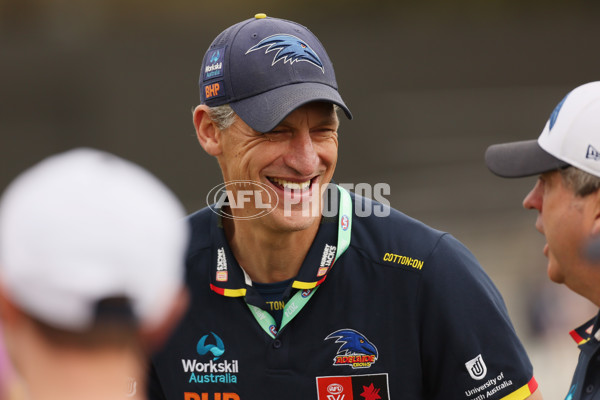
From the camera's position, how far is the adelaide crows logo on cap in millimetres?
2449

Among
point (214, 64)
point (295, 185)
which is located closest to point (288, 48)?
point (214, 64)

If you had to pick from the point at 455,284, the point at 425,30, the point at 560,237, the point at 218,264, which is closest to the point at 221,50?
the point at 218,264

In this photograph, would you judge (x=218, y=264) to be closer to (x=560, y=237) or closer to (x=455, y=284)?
(x=455, y=284)

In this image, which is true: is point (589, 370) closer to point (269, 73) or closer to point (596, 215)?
point (596, 215)

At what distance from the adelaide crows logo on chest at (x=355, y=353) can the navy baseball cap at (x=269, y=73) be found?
674 mm

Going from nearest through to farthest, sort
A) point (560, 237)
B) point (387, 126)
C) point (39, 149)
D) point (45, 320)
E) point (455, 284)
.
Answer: point (45, 320) → point (560, 237) → point (455, 284) → point (39, 149) → point (387, 126)

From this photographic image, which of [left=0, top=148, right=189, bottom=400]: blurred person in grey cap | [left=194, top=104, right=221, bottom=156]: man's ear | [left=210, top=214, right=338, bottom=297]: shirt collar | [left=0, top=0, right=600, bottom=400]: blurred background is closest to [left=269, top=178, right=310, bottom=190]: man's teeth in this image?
[left=210, top=214, right=338, bottom=297]: shirt collar

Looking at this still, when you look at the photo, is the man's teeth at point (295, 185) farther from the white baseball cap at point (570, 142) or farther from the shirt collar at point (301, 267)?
the white baseball cap at point (570, 142)

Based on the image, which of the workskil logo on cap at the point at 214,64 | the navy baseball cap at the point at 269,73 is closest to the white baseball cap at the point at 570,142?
the navy baseball cap at the point at 269,73

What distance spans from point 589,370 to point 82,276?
4.77 ft

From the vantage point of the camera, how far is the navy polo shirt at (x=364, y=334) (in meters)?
2.39

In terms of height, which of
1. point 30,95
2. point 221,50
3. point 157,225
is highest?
point 30,95

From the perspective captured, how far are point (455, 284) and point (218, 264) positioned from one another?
0.75m

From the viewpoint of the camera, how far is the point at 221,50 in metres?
2.55
